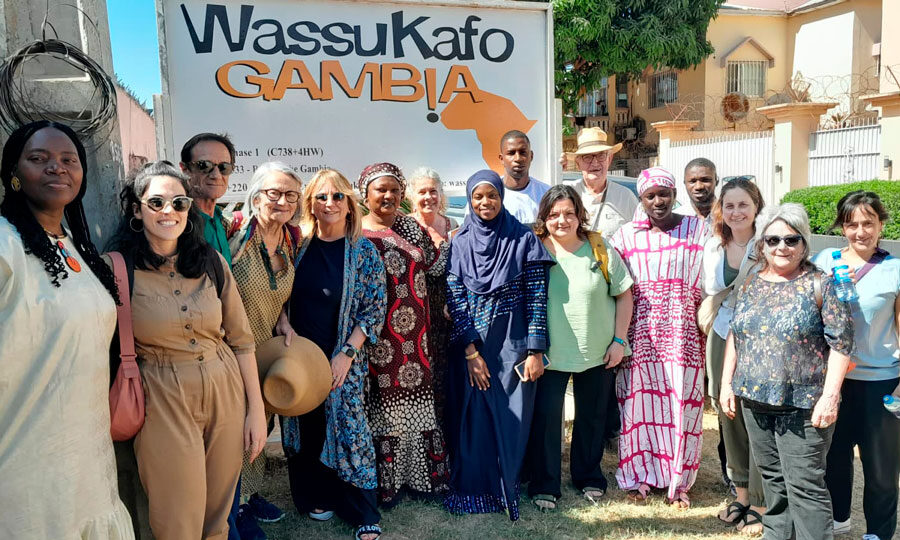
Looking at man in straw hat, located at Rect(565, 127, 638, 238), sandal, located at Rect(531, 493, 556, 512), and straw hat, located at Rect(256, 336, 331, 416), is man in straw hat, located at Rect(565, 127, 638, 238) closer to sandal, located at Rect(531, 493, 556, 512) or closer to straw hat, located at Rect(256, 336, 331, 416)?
sandal, located at Rect(531, 493, 556, 512)

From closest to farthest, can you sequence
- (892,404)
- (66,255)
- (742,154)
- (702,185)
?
(66,255)
(892,404)
(702,185)
(742,154)

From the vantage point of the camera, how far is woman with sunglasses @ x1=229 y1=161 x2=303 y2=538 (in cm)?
308

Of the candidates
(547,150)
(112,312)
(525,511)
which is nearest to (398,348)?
(525,511)

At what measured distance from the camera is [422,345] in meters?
3.63

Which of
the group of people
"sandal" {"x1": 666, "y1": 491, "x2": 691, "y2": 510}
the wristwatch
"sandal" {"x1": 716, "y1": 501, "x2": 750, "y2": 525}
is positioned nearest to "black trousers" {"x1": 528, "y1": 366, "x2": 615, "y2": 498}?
the group of people

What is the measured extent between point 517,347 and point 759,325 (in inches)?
47.4

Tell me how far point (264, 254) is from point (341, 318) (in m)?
0.49

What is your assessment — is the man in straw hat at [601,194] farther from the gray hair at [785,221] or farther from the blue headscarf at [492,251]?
the gray hair at [785,221]

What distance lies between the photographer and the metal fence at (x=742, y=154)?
14.1 meters

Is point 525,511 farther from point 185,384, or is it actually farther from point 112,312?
point 112,312

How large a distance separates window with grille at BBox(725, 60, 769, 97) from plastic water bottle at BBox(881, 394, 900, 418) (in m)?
22.2

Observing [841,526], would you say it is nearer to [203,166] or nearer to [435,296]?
[435,296]

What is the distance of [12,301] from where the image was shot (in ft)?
6.06

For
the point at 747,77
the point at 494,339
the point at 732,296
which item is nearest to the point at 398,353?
the point at 494,339
